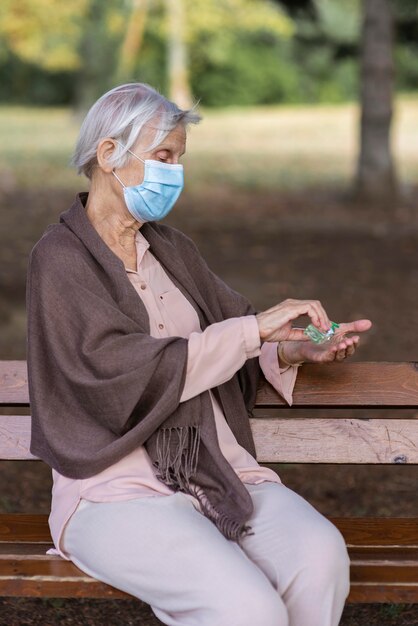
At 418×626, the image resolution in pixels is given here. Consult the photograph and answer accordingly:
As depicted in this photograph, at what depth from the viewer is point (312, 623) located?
3.19 meters

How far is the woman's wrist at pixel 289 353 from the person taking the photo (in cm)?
376

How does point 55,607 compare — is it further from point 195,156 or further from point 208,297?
point 195,156

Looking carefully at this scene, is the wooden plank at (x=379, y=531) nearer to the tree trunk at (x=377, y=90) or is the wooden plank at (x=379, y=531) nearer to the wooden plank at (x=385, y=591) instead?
the wooden plank at (x=385, y=591)

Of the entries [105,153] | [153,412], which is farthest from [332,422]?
[105,153]

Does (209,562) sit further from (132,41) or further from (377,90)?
(132,41)

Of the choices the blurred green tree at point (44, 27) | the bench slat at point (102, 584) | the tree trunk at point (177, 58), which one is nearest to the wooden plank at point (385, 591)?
the bench slat at point (102, 584)

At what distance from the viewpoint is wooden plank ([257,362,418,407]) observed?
392 cm

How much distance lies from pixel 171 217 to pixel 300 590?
36.2 feet

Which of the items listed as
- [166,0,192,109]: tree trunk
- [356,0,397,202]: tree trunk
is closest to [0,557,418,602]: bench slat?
[356,0,397,202]: tree trunk

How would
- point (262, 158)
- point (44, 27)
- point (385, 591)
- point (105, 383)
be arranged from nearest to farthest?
point (105, 383) < point (385, 591) < point (262, 158) < point (44, 27)

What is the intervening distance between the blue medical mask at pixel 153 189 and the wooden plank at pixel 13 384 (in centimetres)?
74

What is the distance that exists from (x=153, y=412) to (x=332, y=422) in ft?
2.89

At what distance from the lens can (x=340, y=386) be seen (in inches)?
155

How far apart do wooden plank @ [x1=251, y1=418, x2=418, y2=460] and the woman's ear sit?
1.04 m
